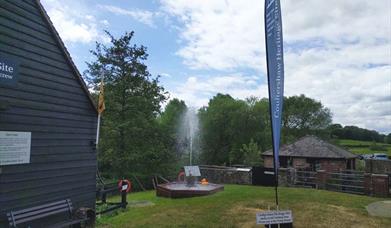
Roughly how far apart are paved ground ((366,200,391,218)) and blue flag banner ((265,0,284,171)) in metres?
6.43

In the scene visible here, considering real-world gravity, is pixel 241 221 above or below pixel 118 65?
below

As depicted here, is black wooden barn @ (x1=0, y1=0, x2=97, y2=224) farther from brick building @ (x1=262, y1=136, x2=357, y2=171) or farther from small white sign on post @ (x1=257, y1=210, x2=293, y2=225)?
brick building @ (x1=262, y1=136, x2=357, y2=171)

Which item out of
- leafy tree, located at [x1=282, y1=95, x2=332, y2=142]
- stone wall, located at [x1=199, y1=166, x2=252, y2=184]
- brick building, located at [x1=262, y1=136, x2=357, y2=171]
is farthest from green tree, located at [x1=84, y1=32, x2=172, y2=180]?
leafy tree, located at [x1=282, y1=95, x2=332, y2=142]

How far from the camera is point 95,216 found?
38.0ft

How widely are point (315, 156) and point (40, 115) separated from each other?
24983mm

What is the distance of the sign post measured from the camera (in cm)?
721

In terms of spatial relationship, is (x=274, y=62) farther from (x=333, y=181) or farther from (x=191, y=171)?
(x=333, y=181)

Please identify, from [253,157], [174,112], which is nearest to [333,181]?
[253,157]

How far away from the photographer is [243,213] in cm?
1230

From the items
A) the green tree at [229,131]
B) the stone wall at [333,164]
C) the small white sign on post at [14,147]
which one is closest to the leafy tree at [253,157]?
the green tree at [229,131]

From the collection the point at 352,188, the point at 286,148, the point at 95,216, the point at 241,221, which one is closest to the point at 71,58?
the point at 95,216

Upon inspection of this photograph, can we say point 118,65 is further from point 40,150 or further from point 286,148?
point 40,150

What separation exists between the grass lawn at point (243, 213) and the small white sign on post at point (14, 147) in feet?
10.6

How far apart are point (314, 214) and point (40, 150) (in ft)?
27.1
